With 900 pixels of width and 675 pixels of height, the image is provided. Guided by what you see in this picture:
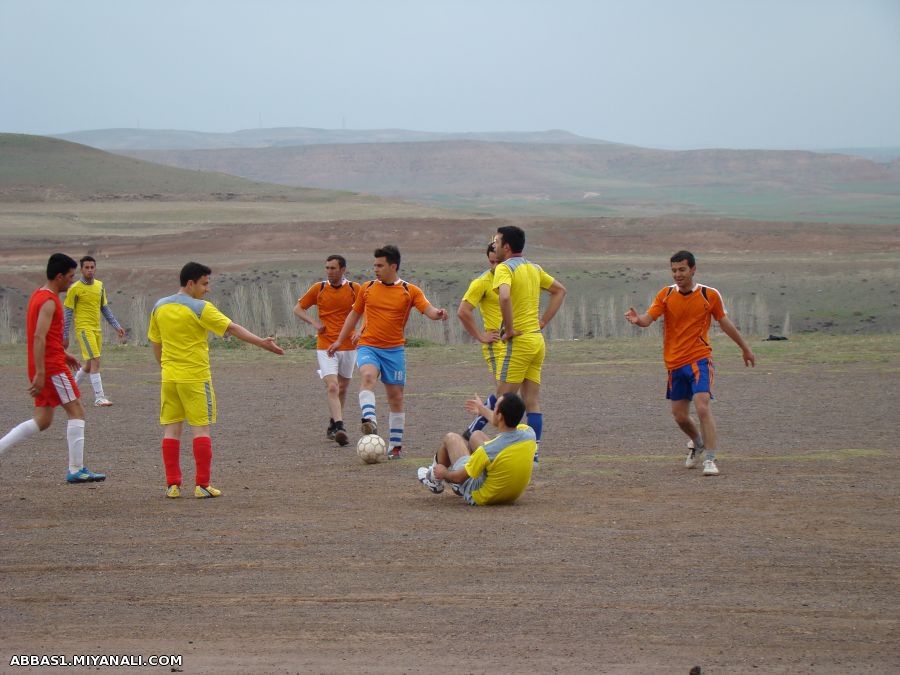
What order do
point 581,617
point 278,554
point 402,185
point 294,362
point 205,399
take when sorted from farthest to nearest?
point 402,185 → point 294,362 → point 205,399 → point 278,554 → point 581,617

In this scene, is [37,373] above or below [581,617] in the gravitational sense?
above

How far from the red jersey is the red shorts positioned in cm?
5

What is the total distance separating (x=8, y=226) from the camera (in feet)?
191

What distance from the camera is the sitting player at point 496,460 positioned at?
860 centimetres

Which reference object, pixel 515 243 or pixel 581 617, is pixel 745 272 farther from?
pixel 581 617

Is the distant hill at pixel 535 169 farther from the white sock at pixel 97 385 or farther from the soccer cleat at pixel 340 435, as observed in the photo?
the soccer cleat at pixel 340 435

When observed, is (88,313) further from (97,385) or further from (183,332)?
(183,332)

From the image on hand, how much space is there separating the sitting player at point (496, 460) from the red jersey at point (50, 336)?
10.9ft

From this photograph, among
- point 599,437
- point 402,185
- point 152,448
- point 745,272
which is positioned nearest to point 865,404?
point 599,437

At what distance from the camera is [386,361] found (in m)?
11.5

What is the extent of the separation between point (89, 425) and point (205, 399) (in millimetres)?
5739

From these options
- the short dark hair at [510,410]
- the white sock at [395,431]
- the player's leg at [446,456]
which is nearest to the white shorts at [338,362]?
the white sock at [395,431]

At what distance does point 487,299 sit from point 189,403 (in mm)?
2977

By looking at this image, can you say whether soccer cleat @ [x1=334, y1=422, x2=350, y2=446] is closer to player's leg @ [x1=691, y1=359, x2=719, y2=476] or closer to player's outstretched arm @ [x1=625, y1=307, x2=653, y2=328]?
player's outstretched arm @ [x1=625, y1=307, x2=653, y2=328]
